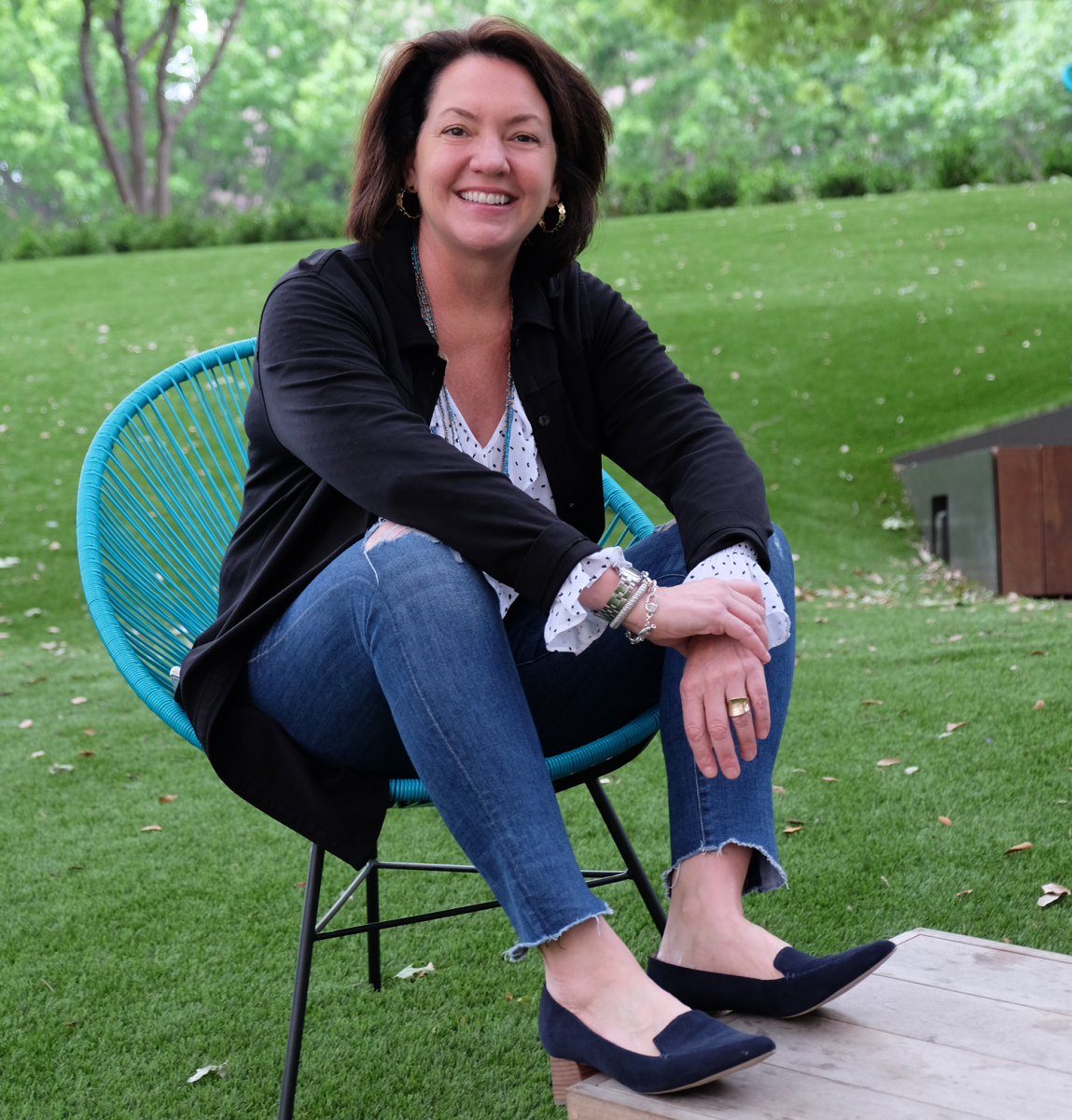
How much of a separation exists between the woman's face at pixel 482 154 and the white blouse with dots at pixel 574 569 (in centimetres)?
25

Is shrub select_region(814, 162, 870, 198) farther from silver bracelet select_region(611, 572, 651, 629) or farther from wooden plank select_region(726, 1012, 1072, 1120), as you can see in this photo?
wooden plank select_region(726, 1012, 1072, 1120)

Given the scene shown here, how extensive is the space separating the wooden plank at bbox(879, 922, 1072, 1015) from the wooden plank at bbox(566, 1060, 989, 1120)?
1.00ft

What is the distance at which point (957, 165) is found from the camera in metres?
15.5

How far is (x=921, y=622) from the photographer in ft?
16.0

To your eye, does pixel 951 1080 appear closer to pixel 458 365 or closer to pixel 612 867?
pixel 458 365

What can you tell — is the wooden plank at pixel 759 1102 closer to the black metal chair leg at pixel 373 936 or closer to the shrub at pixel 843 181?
the black metal chair leg at pixel 373 936

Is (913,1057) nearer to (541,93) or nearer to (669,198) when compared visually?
(541,93)

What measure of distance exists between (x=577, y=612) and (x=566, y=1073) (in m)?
0.51

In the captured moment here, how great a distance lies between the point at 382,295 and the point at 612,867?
1395 millimetres

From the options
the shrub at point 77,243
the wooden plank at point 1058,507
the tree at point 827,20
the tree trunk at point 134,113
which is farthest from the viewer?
the tree trunk at point 134,113

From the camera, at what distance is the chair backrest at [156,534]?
174 cm

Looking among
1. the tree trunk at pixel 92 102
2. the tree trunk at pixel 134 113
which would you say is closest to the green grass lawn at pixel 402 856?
the tree trunk at pixel 92 102

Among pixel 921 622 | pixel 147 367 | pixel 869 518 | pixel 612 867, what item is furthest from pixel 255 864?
pixel 147 367

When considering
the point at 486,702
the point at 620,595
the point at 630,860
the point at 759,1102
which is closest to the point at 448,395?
the point at 620,595
